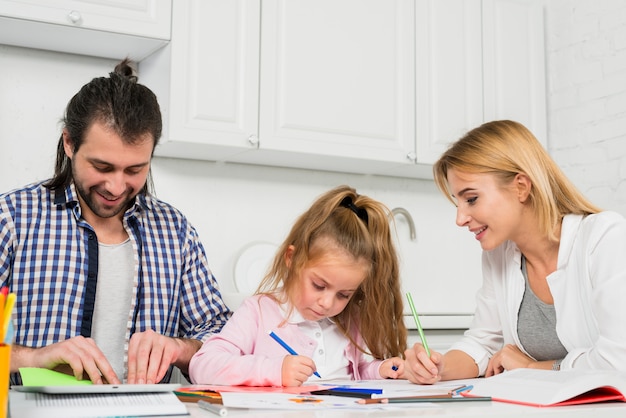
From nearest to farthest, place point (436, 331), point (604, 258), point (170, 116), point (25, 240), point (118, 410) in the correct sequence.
→ point (118, 410) → point (604, 258) → point (25, 240) → point (170, 116) → point (436, 331)

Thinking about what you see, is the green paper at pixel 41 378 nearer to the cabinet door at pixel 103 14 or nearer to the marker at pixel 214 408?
the marker at pixel 214 408

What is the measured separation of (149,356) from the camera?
4.75 ft

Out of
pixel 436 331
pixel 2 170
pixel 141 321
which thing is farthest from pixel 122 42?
pixel 436 331

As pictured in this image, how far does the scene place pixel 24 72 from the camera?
2.62 metres

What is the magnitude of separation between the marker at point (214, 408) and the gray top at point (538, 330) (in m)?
0.95

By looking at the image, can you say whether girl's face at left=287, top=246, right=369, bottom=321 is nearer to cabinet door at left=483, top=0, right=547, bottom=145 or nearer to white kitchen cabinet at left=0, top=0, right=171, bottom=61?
white kitchen cabinet at left=0, top=0, right=171, bottom=61

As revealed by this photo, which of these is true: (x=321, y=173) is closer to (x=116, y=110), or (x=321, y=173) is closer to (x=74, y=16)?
(x=74, y=16)

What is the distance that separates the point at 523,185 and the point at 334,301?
→ 1.72 ft

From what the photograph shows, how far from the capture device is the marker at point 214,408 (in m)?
0.87

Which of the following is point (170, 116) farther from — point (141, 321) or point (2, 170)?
point (141, 321)

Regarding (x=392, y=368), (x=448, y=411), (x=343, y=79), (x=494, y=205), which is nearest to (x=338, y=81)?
(x=343, y=79)

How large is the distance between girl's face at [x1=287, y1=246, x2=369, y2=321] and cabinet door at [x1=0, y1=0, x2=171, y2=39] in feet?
4.15

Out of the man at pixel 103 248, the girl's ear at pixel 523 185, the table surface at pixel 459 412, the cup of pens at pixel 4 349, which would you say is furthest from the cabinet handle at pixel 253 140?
the cup of pens at pixel 4 349

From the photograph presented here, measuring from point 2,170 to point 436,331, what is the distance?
1.74 meters
